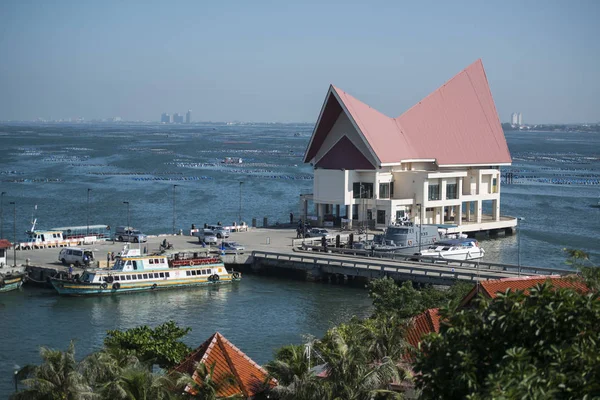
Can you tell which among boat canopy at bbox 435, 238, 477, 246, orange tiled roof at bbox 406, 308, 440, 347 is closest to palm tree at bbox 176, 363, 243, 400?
orange tiled roof at bbox 406, 308, 440, 347

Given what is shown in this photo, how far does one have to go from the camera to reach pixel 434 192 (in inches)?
2210

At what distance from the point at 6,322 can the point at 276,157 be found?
12391 centimetres

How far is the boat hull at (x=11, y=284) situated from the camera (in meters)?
37.6

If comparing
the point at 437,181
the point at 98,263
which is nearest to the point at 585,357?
the point at 98,263

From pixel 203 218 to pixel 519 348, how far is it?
2176 inches

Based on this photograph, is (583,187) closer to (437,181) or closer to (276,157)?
(437,181)

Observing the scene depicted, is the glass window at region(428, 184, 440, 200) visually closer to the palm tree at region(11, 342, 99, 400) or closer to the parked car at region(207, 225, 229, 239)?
the parked car at region(207, 225, 229, 239)

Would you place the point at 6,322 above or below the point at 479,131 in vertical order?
below

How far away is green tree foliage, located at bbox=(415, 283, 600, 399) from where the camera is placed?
1101 cm

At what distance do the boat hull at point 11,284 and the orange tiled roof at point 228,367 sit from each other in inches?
815

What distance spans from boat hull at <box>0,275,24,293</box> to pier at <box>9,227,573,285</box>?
1.13 meters

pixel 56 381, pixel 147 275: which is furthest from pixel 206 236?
pixel 56 381

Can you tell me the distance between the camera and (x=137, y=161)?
135125 millimetres

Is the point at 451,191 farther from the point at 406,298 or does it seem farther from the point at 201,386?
the point at 201,386
